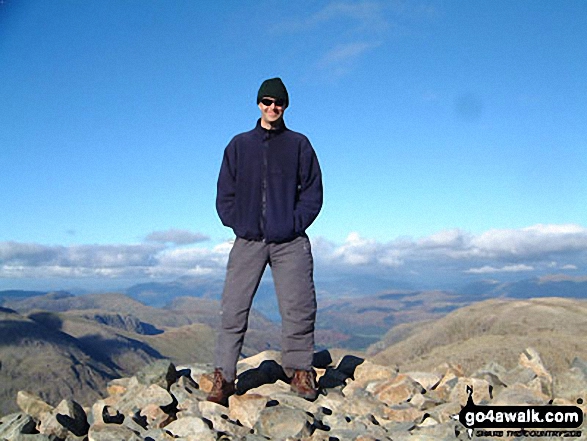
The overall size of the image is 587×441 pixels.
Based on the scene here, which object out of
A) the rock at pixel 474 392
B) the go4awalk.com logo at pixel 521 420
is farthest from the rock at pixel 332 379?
the go4awalk.com logo at pixel 521 420

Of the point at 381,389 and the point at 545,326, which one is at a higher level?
the point at 381,389

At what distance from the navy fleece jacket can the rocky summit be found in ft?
9.92

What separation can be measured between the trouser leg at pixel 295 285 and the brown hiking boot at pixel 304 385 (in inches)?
20.4

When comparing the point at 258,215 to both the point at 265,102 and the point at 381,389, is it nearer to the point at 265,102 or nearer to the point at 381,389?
the point at 265,102

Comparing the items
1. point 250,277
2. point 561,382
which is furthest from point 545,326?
point 250,277

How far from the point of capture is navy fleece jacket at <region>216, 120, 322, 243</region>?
9.22m

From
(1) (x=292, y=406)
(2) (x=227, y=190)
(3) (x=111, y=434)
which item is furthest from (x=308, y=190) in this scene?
(3) (x=111, y=434)

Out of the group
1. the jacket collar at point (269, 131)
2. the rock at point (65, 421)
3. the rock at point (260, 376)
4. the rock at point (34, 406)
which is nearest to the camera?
the rock at point (65, 421)

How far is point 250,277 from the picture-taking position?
30.8 feet

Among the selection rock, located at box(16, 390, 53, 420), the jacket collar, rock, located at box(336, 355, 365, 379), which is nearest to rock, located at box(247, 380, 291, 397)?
rock, located at box(336, 355, 365, 379)

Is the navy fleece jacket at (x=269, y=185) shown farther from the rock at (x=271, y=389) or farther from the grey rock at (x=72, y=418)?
the grey rock at (x=72, y=418)

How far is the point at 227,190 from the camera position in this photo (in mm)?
9484

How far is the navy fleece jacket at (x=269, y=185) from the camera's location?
9219 mm

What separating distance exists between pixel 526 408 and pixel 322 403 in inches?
135
